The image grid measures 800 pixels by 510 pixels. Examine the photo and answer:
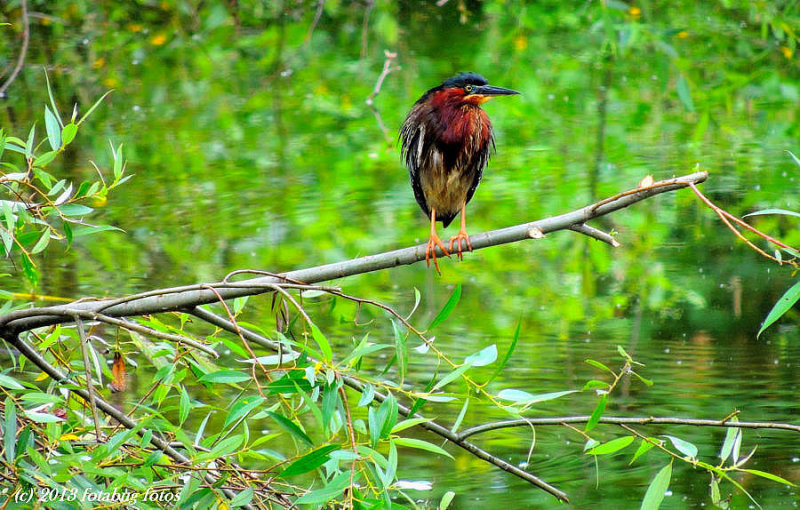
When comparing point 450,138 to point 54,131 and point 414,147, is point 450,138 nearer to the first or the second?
point 414,147

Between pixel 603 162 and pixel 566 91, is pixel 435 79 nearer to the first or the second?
pixel 566 91

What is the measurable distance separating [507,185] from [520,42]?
328 centimetres

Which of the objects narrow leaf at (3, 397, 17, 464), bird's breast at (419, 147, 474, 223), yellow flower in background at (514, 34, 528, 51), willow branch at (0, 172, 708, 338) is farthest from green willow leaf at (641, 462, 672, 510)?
yellow flower in background at (514, 34, 528, 51)

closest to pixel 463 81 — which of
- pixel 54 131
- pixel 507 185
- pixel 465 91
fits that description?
pixel 465 91

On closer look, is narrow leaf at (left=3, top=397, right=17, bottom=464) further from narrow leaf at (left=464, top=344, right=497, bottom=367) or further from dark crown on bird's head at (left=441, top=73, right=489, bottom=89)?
dark crown on bird's head at (left=441, top=73, right=489, bottom=89)

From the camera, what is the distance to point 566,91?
761 cm

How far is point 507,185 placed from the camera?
5855 millimetres

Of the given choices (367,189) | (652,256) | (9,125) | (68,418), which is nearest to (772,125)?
(652,256)

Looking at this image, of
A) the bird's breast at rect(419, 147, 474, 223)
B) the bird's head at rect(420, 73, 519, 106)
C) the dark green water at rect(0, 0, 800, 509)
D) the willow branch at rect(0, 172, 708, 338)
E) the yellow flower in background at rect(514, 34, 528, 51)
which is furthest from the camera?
the yellow flower in background at rect(514, 34, 528, 51)

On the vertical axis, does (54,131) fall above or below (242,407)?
above

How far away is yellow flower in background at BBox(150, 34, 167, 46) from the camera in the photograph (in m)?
8.91

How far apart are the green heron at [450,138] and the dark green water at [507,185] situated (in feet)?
2.41

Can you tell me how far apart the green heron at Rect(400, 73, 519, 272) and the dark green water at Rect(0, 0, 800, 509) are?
734mm

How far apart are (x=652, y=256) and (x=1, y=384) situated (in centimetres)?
380
